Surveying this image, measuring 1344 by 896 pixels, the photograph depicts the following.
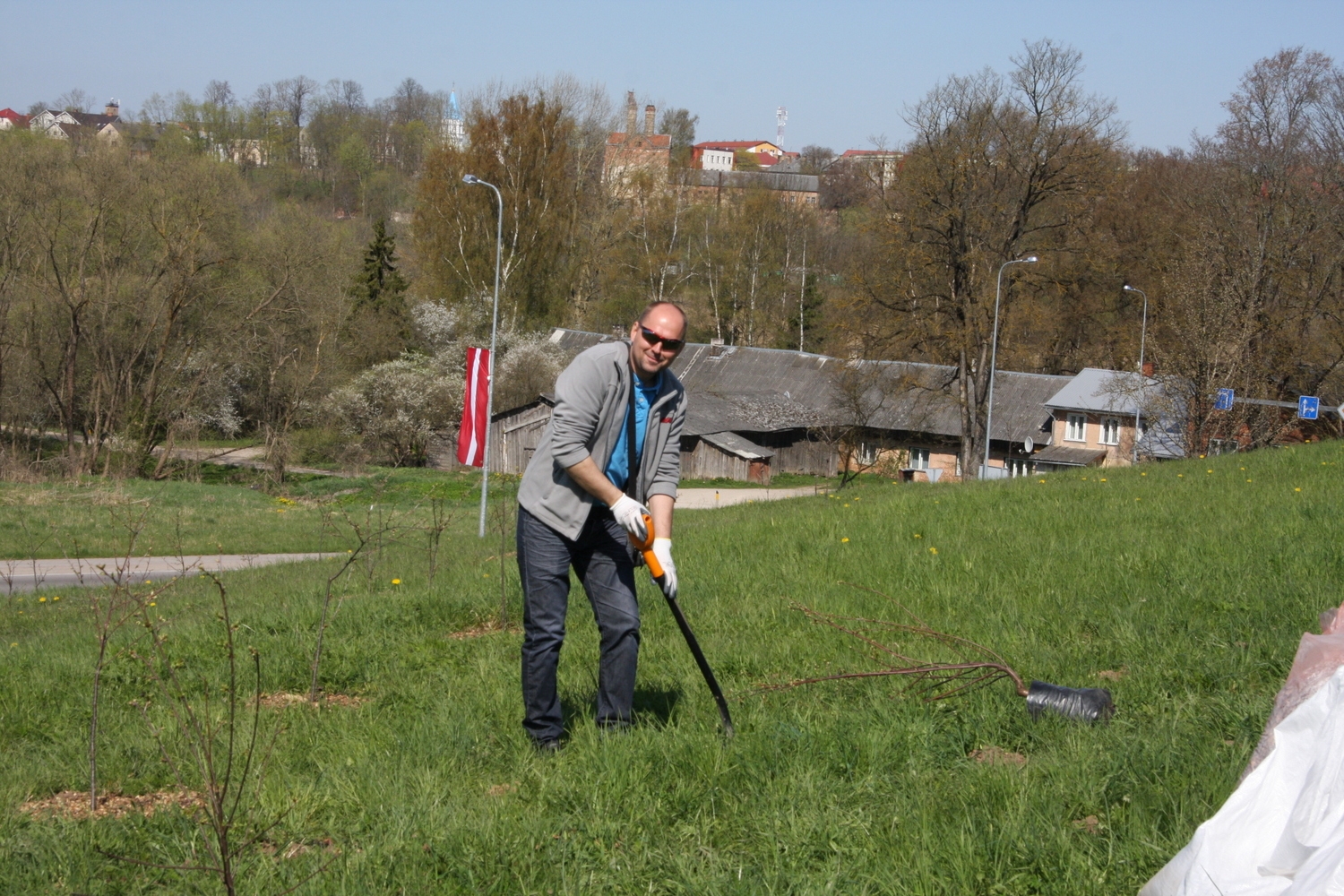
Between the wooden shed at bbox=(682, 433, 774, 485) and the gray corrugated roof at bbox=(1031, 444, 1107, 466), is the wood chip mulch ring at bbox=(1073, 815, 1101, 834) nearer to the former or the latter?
the wooden shed at bbox=(682, 433, 774, 485)

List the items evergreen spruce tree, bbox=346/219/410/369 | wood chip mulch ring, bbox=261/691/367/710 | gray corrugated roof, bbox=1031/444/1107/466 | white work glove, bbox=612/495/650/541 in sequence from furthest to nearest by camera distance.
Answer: evergreen spruce tree, bbox=346/219/410/369, gray corrugated roof, bbox=1031/444/1107/466, wood chip mulch ring, bbox=261/691/367/710, white work glove, bbox=612/495/650/541

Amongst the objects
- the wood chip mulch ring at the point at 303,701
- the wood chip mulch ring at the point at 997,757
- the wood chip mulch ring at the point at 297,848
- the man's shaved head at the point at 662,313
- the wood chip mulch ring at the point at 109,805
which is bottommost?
the wood chip mulch ring at the point at 303,701

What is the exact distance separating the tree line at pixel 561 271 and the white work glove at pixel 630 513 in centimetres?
3081

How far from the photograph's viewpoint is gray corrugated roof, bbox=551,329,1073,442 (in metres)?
53.2

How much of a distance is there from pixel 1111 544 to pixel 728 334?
Answer: 2452 inches

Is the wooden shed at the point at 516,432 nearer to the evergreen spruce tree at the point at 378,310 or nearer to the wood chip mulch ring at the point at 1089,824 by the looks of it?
the evergreen spruce tree at the point at 378,310

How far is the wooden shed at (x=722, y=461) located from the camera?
51531 mm

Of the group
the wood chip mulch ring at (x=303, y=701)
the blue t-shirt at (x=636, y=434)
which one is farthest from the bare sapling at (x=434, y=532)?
the blue t-shirt at (x=636, y=434)

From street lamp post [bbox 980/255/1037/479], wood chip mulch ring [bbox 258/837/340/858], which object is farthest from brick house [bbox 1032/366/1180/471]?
wood chip mulch ring [bbox 258/837/340/858]

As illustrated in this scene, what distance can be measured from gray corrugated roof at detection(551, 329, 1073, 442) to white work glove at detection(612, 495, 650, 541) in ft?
145

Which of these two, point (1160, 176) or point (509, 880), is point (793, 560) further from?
point (1160, 176)

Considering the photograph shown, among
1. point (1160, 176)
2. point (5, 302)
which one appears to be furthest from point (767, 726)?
point (1160, 176)

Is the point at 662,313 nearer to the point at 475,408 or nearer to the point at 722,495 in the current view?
the point at 475,408

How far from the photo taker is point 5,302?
32719 millimetres
